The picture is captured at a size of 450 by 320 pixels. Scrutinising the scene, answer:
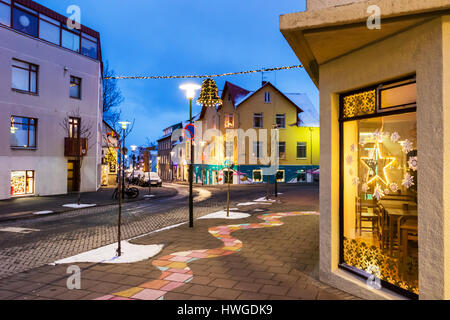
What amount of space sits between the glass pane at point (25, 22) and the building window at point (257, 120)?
24.9 m

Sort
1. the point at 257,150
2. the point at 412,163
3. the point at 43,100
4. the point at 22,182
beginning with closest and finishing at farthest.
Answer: the point at 412,163 < the point at 22,182 < the point at 43,100 < the point at 257,150

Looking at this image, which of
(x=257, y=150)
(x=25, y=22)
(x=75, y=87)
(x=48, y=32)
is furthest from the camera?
(x=257, y=150)

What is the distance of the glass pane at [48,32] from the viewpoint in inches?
853

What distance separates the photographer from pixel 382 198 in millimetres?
5031

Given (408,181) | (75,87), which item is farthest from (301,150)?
(408,181)

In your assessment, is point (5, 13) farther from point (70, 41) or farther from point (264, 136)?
point (264, 136)

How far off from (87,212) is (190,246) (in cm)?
916

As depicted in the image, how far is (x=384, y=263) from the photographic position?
4.78 metres

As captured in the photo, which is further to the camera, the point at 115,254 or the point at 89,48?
the point at 89,48

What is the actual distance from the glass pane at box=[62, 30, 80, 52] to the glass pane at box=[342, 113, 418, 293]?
24184 mm

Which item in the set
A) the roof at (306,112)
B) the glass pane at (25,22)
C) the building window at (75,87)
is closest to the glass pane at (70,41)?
the building window at (75,87)

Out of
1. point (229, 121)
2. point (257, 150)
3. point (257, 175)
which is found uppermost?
Result: point (229, 121)

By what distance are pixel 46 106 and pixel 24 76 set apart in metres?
2.26

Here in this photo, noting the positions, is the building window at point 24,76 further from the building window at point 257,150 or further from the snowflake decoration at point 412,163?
the building window at point 257,150
